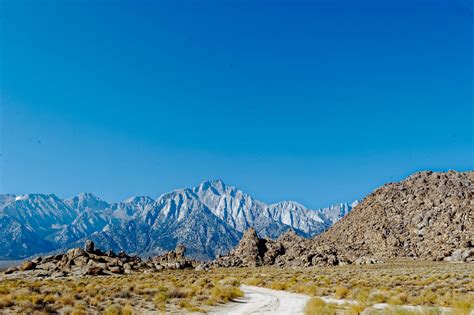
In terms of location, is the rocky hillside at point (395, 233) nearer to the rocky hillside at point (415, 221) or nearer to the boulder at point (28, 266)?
the rocky hillside at point (415, 221)

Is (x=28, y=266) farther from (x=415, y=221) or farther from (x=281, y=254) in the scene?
(x=415, y=221)

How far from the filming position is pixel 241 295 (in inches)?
1161

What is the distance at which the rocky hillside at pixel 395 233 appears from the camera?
286ft

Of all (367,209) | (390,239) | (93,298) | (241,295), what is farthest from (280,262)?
(93,298)

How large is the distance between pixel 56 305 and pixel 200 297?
10.2 metres

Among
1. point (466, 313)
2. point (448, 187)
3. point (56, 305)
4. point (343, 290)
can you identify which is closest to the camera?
point (466, 313)

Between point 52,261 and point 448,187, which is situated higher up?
point 448,187

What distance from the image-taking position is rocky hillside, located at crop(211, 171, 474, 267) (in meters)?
87.3

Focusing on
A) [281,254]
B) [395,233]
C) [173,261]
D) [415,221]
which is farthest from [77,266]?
[415,221]

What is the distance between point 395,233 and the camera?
101 m

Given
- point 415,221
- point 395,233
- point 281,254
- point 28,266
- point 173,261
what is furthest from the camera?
point 281,254

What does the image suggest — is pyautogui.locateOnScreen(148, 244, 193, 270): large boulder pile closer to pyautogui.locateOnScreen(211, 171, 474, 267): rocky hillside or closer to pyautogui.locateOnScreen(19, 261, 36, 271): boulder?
pyautogui.locateOnScreen(211, 171, 474, 267): rocky hillside

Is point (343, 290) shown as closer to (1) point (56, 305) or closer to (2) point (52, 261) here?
(1) point (56, 305)

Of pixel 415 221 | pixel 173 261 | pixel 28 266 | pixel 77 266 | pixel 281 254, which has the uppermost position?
pixel 415 221
